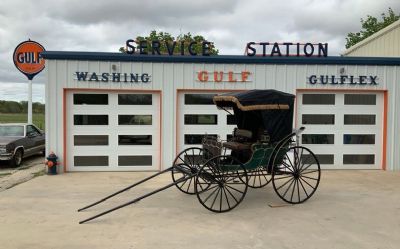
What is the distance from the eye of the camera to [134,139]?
10.8m

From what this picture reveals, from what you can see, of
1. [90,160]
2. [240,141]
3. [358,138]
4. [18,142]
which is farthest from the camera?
[18,142]

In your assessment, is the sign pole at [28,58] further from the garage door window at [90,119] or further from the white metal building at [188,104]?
the garage door window at [90,119]

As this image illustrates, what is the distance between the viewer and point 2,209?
262 inches

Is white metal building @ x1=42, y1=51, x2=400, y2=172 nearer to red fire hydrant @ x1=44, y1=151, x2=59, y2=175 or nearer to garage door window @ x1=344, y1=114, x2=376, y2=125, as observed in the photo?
garage door window @ x1=344, y1=114, x2=376, y2=125

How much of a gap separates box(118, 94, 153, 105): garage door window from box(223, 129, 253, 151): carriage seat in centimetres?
369

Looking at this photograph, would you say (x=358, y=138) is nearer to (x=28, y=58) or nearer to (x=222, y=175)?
(x=222, y=175)

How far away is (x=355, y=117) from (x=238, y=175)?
6.12 m

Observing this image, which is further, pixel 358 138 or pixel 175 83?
pixel 358 138

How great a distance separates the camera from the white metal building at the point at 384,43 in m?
13.5

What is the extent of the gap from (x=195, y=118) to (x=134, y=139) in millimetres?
1872

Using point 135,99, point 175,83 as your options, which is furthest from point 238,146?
point 135,99

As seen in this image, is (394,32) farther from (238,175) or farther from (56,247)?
(56,247)

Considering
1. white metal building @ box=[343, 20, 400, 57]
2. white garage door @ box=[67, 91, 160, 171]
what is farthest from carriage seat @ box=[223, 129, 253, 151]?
white metal building @ box=[343, 20, 400, 57]

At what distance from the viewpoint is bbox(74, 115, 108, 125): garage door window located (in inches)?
415
